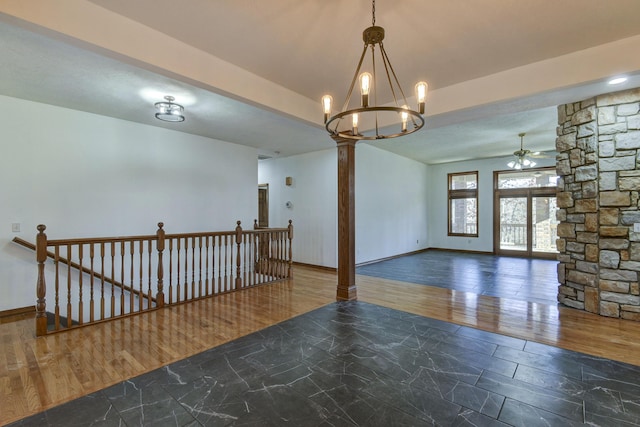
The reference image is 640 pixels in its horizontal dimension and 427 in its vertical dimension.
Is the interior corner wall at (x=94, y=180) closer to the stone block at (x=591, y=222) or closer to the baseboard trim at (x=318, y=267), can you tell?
the baseboard trim at (x=318, y=267)

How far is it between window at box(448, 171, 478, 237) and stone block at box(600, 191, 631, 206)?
5659mm

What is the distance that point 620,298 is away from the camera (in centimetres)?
374

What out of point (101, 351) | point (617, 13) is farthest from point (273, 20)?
point (101, 351)

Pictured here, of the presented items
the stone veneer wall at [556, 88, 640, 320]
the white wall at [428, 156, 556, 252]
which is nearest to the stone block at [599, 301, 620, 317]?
the stone veneer wall at [556, 88, 640, 320]

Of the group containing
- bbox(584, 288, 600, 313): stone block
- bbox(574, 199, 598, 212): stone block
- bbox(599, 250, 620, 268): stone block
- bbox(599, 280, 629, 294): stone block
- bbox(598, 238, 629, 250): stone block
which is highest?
bbox(574, 199, 598, 212): stone block

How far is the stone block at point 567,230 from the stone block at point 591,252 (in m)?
0.23

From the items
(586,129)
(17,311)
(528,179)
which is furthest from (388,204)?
(17,311)

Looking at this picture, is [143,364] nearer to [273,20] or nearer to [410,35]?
[273,20]

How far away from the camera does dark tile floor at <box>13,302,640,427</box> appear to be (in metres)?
1.99

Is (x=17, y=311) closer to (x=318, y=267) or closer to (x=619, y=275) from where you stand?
(x=318, y=267)

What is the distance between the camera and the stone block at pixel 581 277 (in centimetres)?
393

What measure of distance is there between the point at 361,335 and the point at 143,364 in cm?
214

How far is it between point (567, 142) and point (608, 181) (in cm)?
74

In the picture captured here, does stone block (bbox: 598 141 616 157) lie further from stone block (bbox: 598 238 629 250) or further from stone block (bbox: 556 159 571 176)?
stone block (bbox: 598 238 629 250)
